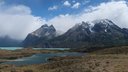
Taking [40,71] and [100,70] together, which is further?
[40,71]

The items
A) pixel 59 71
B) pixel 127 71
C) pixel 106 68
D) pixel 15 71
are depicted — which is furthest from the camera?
pixel 15 71

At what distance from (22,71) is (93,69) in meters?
24.0

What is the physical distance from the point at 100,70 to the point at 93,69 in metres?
2.81

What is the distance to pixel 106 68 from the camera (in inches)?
2514

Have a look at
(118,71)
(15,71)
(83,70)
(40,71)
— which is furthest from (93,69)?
(15,71)

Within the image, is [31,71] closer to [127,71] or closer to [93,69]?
Answer: [93,69]

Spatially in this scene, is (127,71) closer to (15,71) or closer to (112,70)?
(112,70)

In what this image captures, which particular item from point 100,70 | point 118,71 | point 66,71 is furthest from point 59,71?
point 118,71

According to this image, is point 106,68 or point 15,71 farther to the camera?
point 15,71

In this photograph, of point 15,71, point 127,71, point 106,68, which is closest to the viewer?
point 127,71

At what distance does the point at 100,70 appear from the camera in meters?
61.6

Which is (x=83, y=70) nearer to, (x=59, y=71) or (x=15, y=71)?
(x=59, y=71)

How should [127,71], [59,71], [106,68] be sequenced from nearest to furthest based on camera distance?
1. [127,71]
2. [106,68]
3. [59,71]

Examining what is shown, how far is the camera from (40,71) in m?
76.4
